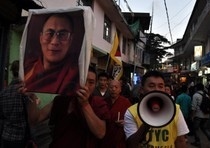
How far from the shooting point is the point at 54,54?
117 inches

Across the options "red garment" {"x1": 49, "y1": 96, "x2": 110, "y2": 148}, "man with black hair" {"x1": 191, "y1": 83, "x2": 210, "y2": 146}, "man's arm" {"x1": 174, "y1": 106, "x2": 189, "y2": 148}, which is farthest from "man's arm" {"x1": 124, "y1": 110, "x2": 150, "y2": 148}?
"man with black hair" {"x1": 191, "y1": 83, "x2": 210, "y2": 146}

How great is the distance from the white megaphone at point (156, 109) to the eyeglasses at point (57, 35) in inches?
30.4

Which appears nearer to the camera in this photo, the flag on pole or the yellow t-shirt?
the yellow t-shirt

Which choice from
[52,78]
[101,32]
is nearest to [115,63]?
[52,78]

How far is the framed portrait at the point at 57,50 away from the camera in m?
2.87

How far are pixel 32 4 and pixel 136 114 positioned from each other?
428cm

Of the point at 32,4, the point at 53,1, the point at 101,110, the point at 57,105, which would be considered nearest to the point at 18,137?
the point at 57,105

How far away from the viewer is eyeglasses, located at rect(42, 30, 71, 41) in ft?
9.79

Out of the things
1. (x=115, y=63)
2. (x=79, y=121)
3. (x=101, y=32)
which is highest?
(x=101, y=32)

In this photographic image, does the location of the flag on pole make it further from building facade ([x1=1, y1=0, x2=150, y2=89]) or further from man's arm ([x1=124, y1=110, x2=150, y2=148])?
man's arm ([x1=124, y1=110, x2=150, y2=148])

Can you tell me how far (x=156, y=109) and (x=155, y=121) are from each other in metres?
0.12

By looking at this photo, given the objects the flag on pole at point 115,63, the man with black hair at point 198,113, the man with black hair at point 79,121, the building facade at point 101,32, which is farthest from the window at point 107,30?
the man with black hair at point 79,121

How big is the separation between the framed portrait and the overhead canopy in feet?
12.3

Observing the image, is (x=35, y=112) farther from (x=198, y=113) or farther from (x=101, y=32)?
(x=101, y=32)
